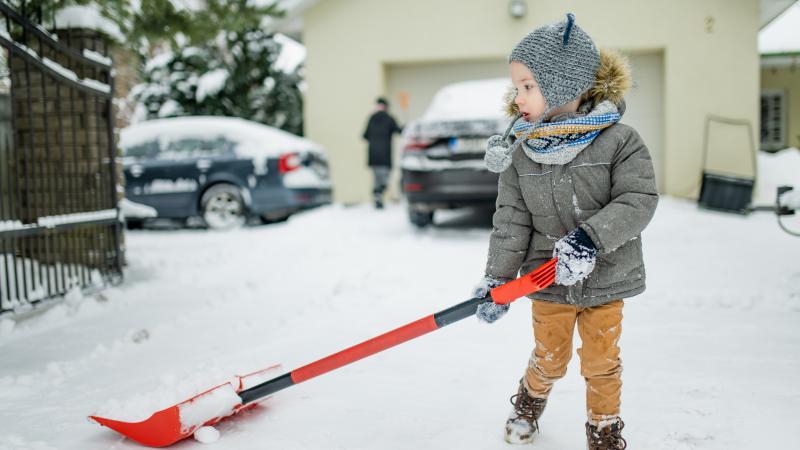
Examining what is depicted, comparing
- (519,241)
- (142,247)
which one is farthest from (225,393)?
(142,247)

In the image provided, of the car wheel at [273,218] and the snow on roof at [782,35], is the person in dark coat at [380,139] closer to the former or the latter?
the car wheel at [273,218]

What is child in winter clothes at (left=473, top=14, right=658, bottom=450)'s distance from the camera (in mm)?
2043

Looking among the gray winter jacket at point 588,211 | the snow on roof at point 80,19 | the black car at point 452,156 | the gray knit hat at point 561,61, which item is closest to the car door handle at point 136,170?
the black car at point 452,156

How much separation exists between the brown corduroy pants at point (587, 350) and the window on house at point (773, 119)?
1414cm

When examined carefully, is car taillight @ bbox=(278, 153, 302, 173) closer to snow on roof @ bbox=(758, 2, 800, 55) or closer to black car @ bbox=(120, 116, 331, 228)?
black car @ bbox=(120, 116, 331, 228)

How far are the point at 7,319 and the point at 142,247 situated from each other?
3737 mm

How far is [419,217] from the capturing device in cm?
773

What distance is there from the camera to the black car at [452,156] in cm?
668

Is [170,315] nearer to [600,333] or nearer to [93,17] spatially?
[93,17]

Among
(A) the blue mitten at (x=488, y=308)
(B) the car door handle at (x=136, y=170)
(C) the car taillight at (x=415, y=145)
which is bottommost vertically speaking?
(A) the blue mitten at (x=488, y=308)

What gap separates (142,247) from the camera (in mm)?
7691

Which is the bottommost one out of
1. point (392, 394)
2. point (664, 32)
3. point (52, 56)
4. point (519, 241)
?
point (392, 394)

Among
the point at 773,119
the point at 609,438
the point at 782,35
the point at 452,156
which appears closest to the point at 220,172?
the point at 452,156

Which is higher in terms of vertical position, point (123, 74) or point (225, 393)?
point (123, 74)
